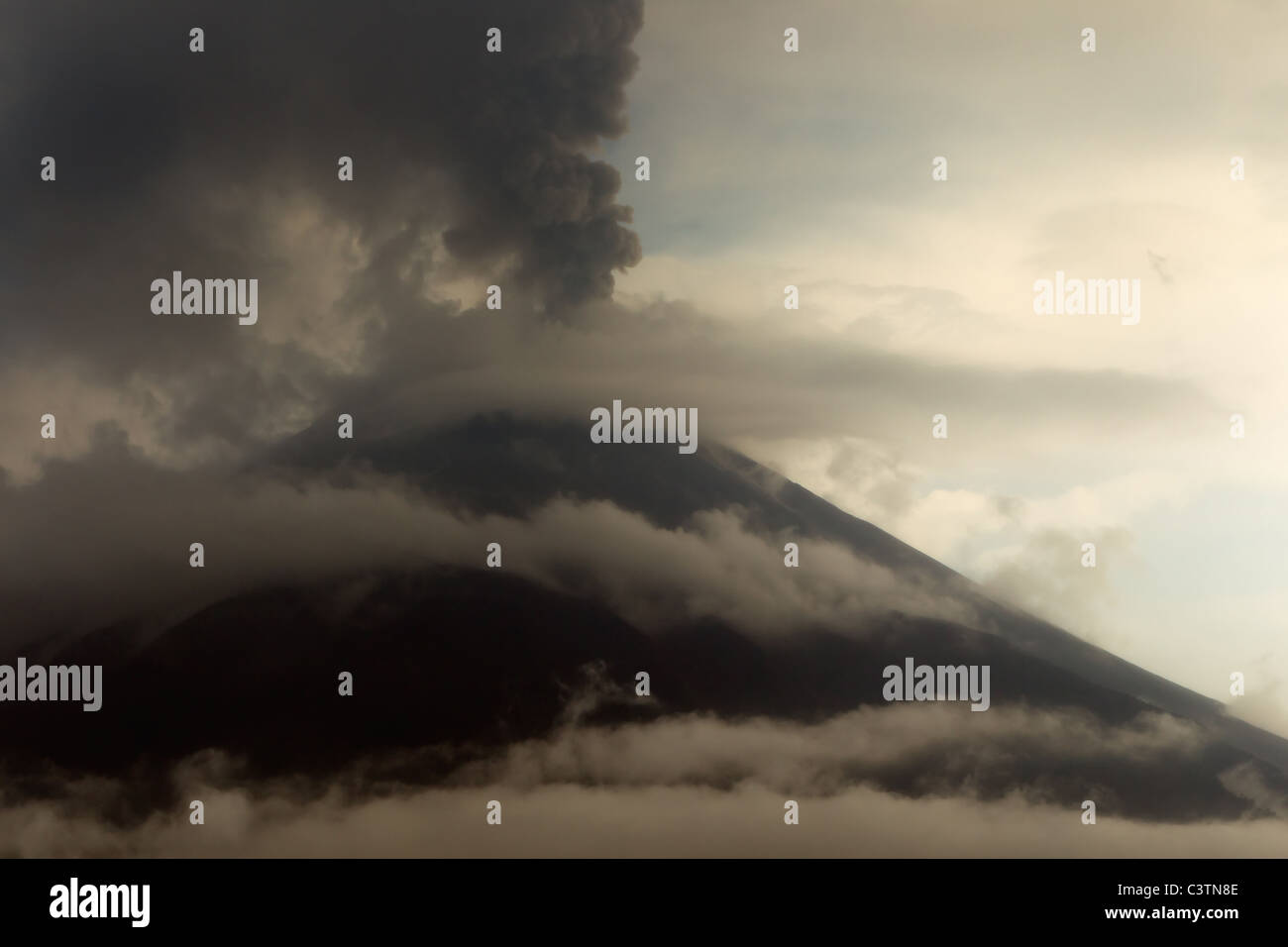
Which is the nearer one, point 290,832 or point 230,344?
point 290,832

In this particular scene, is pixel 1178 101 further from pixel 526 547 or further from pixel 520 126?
pixel 526 547

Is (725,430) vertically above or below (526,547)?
above

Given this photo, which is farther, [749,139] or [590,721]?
[749,139]

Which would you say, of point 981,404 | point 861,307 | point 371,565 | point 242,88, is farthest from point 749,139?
point 371,565

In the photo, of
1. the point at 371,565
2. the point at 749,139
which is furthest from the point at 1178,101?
the point at 371,565

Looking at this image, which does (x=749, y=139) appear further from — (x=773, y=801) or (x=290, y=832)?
(x=290, y=832)

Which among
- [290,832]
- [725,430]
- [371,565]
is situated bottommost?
[290,832]
